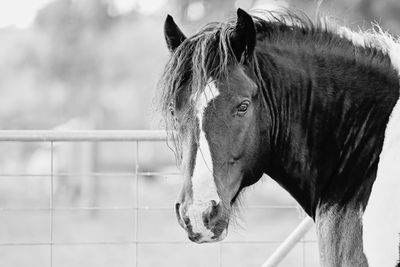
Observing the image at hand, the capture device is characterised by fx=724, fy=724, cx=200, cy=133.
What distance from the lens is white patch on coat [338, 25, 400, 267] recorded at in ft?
8.46

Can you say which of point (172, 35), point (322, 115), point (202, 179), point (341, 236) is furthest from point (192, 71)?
point (341, 236)

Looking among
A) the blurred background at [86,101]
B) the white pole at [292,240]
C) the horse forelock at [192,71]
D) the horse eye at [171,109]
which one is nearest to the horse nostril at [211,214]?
the horse forelock at [192,71]

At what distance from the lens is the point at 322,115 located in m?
2.89

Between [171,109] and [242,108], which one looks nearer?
[242,108]

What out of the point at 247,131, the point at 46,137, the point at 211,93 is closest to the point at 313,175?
the point at 247,131

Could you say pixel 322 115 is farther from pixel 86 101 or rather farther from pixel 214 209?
pixel 86 101

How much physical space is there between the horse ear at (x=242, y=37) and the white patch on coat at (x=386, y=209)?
624 millimetres

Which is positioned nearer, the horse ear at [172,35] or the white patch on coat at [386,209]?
the white patch on coat at [386,209]

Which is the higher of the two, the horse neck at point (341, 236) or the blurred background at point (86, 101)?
the horse neck at point (341, 236)

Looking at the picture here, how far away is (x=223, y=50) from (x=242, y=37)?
10 centimetres

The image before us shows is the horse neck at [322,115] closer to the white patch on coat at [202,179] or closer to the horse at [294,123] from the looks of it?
the horse at [294,123]

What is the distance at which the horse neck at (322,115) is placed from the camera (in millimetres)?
2834

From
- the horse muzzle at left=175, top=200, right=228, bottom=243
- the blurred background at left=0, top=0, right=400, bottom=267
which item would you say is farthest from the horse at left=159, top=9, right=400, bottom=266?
the blurred background at left=0, top=0, right=400, bottom=267

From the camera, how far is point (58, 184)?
20359 mm
